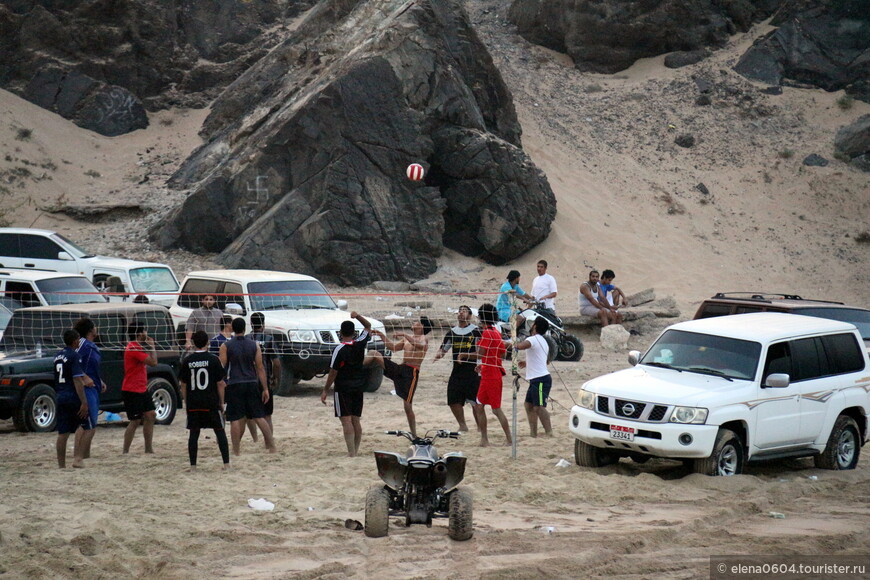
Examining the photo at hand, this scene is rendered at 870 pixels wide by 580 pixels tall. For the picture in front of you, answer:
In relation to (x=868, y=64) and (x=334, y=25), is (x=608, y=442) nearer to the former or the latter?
(x=334, y=25)

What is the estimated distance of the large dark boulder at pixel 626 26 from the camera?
133ft

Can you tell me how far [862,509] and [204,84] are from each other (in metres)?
35.1

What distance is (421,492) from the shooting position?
7609 mm

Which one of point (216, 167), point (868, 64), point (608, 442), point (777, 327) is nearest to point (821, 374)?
point (777, 327)

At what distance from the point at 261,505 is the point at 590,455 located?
3.79 meters

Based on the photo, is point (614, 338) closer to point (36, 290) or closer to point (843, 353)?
point (843, 353)

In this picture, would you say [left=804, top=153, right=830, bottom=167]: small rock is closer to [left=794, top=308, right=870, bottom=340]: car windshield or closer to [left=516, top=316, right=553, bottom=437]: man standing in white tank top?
[left=794, top=308, right=870, bottom=340]: car windshield

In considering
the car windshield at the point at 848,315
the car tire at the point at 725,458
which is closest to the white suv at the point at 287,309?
the car windshield at the point at 848,315

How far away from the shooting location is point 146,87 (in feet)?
127

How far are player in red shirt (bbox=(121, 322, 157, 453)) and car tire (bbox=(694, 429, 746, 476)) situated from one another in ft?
20.1

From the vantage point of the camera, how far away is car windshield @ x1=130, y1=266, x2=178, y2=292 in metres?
20.0

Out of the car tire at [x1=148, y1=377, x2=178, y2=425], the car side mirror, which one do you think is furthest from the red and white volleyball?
the car side mirror

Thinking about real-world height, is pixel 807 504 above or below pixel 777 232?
below

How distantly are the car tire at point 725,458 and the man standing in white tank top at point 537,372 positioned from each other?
2591 millimetres
